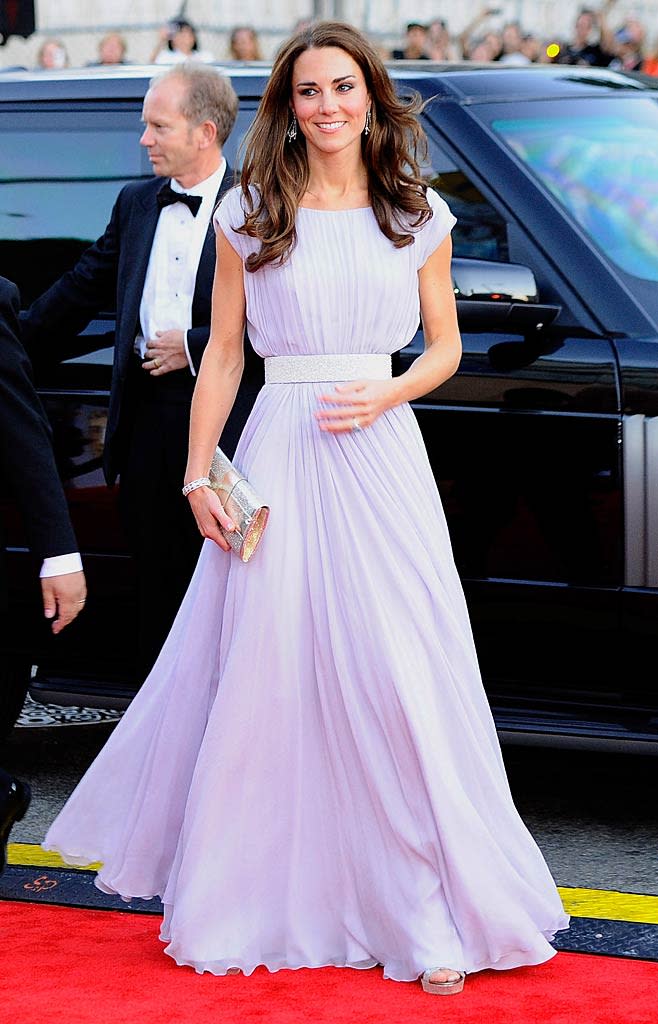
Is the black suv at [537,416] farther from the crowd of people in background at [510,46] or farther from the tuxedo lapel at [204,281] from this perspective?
the crowd of people in background at [510,46]

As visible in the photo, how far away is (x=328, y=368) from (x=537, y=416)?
0.92 metres

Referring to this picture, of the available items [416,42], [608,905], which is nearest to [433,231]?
[608,905]

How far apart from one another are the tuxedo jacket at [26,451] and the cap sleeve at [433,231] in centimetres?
85

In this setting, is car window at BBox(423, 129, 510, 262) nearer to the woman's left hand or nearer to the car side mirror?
the car side mirror

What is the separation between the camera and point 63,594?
3627mm

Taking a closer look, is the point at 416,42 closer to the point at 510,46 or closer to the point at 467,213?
the point at 510,46

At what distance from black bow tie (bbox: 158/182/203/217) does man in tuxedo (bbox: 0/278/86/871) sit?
1353 mm

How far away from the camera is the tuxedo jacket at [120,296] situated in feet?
15.3

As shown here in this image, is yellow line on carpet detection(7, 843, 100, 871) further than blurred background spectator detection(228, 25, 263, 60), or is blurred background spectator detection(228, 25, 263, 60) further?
blurred background spectator detection(228, 25, 263, 60)

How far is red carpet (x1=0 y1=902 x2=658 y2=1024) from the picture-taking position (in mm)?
3207

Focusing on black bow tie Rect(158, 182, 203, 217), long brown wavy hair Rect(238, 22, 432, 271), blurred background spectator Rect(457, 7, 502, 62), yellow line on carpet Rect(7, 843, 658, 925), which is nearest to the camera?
long brown wavy hair Rect(238, 22, 432, 271)

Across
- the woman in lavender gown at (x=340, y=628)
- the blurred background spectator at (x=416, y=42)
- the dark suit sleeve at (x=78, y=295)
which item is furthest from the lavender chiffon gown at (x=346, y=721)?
the blurred background spectator at (x=416, y=42)

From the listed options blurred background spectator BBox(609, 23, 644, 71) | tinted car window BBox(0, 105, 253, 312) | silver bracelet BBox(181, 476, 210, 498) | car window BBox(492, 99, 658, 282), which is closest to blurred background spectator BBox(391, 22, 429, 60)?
blurred background spectator BBox(609, 23, 644, 71)

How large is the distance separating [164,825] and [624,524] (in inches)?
54.4
